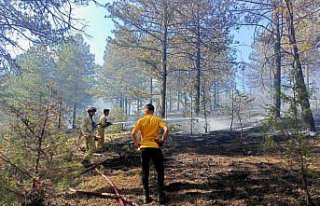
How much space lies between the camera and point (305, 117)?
593 cm

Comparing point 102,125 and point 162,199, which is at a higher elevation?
point 102,125

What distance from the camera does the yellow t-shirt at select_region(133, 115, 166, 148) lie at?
6.07 metres

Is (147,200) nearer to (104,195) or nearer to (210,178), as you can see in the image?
(104,195)

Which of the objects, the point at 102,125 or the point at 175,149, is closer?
the point at 102,125

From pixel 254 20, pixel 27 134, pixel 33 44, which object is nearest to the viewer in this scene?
pixel 27 134

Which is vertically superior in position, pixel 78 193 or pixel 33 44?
pixel 33 44

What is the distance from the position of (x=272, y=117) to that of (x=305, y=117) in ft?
2.22

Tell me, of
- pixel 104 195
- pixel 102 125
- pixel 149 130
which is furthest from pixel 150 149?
pixel 102 125

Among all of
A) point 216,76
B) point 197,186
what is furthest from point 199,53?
point 197,186

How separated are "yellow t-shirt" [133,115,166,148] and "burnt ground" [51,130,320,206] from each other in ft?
3.45

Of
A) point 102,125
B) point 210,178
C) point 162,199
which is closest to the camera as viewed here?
point 162,199

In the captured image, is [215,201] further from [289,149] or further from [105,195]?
[105,195]

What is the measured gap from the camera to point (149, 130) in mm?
6102

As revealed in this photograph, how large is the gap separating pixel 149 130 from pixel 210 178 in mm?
2185
